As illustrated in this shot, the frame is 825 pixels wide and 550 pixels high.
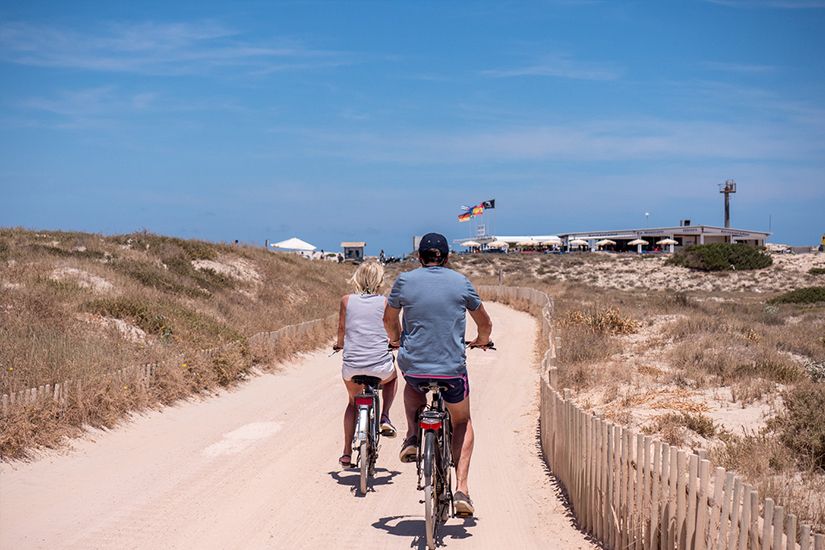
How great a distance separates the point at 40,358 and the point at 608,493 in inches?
298

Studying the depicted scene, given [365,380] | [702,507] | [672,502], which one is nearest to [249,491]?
[365,380]

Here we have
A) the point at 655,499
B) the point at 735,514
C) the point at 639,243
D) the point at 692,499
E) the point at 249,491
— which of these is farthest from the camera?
the point at 639,243

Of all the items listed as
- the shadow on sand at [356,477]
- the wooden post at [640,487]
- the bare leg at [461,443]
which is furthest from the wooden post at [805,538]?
the shadow on sand at [356,477]

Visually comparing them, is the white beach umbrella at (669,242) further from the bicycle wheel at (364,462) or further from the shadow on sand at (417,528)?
the shadow on sand at (417,528)

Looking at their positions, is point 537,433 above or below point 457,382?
below

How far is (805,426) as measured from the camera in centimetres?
993

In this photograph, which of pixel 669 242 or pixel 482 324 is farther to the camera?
pixel 669 242

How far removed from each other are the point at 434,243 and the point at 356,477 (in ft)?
10.5

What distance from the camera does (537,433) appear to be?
1189 centimetres

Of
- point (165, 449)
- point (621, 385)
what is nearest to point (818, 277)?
point (621, 385)

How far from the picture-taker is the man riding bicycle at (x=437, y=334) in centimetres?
660

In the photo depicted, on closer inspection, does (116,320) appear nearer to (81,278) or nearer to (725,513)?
(81,278)

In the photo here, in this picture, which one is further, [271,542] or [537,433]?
[537,433]

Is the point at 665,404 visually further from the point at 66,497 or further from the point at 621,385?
the point at 66,497
